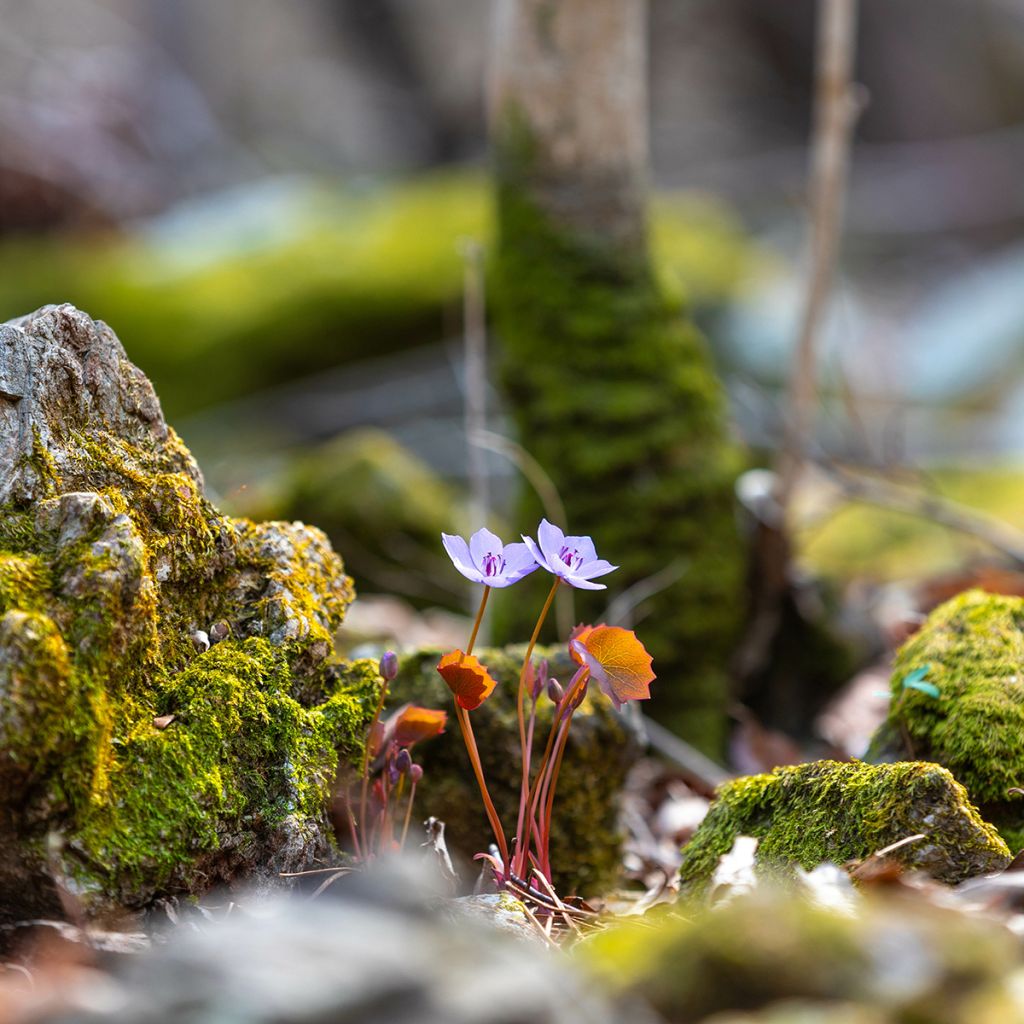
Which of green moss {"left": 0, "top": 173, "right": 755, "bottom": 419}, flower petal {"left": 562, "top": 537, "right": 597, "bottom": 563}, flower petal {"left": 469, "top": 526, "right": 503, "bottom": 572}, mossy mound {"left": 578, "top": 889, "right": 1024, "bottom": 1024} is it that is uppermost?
green moss {"left": 0, "top": 173, "right": 755, "bottom": 419}

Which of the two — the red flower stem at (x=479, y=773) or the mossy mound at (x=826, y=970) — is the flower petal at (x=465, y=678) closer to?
the red flower stem at (x=479, y=773)

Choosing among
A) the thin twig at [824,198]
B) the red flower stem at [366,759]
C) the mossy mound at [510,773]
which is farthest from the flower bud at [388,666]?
the thin twig at [824,198]

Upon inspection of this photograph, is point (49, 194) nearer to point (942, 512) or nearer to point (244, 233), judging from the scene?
point (244, 233)

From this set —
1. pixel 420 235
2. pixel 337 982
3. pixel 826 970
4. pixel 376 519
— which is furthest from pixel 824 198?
pixel 420 235

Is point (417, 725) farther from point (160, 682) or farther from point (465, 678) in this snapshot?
point (160, 682)

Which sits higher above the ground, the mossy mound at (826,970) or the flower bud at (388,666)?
the flower bud at (388,666)

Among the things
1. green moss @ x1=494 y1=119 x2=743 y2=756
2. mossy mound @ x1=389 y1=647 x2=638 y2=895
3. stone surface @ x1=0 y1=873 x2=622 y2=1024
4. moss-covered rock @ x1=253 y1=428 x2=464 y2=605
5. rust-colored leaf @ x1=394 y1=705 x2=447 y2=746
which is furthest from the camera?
moss-covered rock @ x1=253 y1=428 x2=464 y2=605

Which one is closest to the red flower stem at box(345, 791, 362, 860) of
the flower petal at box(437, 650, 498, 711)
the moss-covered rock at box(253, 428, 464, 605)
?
the flower petal at box(437, 650, 498, 711)

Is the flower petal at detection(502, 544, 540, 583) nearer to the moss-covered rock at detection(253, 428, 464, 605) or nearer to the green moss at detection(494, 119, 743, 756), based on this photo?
the green moss at detection(494, 119, 743, 756)

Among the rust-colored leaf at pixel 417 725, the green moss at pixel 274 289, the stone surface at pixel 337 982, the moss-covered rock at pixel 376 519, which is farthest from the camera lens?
the green moss at pixel 274 289
